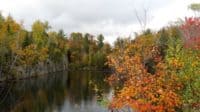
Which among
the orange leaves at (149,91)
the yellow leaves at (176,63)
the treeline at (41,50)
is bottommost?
the orange leaves at (149,91)

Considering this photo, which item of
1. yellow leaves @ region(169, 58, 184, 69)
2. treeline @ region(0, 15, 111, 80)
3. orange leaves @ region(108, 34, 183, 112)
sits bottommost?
orange leaves @ region(108, 34, 183, 112)

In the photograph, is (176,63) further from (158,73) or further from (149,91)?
(149,91)

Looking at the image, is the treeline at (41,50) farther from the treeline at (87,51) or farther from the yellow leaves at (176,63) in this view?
the yellow leaves at (176,63)

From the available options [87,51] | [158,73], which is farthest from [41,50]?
[158,73]

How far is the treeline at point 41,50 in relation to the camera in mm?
62625

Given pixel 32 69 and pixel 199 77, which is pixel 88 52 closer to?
pixel 32 69

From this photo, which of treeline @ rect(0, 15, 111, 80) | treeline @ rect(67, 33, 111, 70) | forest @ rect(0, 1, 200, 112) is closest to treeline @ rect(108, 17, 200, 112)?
forest @ rect(0, 1, 200, 112)

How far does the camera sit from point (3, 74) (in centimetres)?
6769

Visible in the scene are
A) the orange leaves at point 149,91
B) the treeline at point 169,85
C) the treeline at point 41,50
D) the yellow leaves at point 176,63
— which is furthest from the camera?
the treeline at point 41,50

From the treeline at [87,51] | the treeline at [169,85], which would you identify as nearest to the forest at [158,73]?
the treeline at [169,85]

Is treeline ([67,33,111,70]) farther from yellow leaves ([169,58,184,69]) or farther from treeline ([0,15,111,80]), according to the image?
yellow leaves ([169,58,184,69])

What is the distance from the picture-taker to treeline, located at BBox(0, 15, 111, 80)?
2466 inches

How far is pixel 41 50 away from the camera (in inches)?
3880

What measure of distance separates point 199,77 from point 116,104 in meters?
3.03
